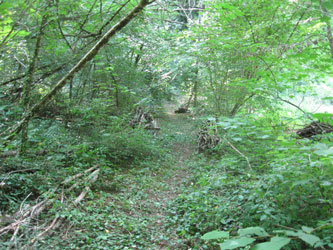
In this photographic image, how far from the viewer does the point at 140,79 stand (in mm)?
9297

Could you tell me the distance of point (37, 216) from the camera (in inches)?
122

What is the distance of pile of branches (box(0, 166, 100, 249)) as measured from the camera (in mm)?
2701

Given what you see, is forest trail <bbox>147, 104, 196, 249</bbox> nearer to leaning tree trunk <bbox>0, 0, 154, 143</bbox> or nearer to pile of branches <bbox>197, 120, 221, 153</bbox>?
pile of branches <bbox>197, 120, 221, 153</bbox>

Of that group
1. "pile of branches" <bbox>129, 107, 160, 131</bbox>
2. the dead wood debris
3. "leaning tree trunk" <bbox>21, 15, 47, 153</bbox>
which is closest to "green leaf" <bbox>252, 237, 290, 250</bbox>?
"leaning tree trunk" <bbox>21, 15, 47, 153</bbox>

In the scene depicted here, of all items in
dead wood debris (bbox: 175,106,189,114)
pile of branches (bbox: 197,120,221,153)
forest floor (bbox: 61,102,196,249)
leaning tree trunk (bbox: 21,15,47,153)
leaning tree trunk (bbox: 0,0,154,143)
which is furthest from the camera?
dead wood debris (bbox: 175,106,189,114)

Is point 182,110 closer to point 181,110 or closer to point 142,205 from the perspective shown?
point 181,110

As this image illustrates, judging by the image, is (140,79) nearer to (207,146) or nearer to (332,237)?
(207,146)

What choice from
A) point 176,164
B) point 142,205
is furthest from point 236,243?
point 176,164

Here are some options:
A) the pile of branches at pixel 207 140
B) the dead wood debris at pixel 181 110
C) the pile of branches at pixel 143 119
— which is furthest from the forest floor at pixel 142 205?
the dead wood debris at pixel 181 110

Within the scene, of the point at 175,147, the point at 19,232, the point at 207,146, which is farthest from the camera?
the point at 175,147

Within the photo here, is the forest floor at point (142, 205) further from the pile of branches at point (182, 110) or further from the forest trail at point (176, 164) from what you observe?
the pile of branches at point (182, 110)

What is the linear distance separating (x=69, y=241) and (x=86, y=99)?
5.07 metres

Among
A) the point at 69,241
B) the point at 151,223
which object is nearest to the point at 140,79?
the point at 151,223

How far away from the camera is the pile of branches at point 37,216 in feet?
8.86
